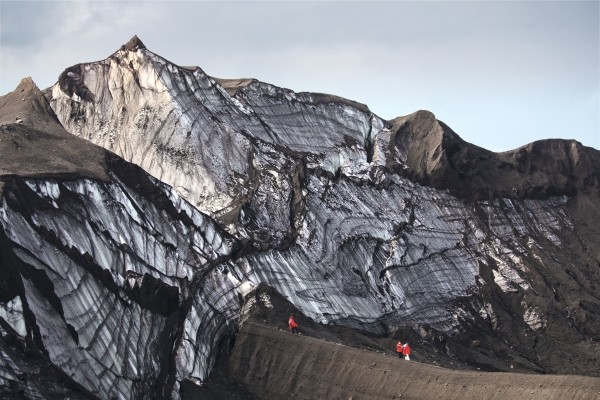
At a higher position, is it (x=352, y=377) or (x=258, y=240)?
(x=258, y=240)

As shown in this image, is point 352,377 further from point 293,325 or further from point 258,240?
point 258,240

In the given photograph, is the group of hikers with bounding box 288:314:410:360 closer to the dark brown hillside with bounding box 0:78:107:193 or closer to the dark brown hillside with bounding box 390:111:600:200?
the dark brown hillside with bounding box 0:78:107:193

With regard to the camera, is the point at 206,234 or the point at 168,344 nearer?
the point at 168,344

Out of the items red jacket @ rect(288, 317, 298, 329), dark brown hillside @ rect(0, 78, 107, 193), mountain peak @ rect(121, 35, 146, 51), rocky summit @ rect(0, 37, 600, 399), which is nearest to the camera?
rocky summit @ rect(0, 37, 600, 399)

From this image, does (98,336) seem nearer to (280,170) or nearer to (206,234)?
(206,234)

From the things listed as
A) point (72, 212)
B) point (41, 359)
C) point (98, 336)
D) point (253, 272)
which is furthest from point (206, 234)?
point (41, 359)

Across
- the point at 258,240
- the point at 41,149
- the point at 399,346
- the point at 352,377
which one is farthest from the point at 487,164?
the point at 352,377

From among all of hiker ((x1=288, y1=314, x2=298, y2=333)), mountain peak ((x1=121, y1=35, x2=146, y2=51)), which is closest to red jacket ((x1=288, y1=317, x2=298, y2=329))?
hiker ((x1=288, y1=314, x2=298, y2=333))

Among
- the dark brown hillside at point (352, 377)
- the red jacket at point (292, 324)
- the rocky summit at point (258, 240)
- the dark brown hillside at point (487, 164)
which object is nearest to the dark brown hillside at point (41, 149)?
the rocky summit at point (258, 240)

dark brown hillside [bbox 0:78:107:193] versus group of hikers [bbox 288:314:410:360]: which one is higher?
dark brown hillside [bbox 0:78:107:193]
